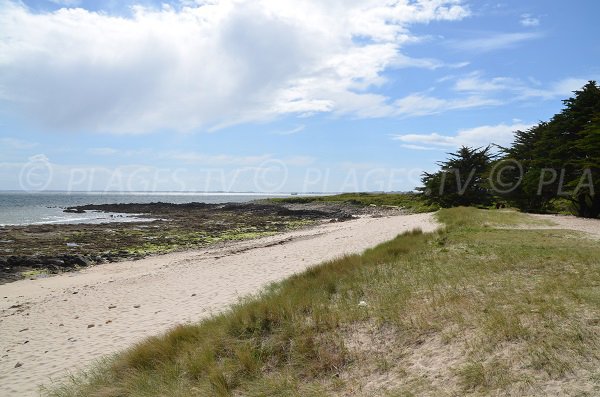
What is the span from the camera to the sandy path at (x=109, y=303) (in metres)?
8.34

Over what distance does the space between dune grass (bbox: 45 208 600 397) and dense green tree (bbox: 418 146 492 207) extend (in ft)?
107

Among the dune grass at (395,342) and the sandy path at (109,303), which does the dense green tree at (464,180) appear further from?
the dune grass at (395,342)

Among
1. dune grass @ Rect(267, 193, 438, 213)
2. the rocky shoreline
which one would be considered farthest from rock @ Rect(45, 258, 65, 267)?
dune grass @ Rect(267, 193, 438, 213)

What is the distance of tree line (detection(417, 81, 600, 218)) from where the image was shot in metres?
23.7

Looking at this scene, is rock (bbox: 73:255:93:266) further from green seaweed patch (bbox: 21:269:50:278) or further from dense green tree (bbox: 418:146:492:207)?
dense green tree (bbox: 418:146:492:207)

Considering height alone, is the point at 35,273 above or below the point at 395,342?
below

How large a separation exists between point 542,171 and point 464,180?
13.3m

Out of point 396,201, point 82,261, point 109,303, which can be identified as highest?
point 396,201

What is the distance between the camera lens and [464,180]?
4006 centimetres

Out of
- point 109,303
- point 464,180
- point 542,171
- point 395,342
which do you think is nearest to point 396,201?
point 464,180

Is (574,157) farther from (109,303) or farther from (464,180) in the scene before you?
(109,303)

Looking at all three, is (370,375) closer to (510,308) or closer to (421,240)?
(510,308)

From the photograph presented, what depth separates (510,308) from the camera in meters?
5.98

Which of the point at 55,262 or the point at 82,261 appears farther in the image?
the point at 82,261
